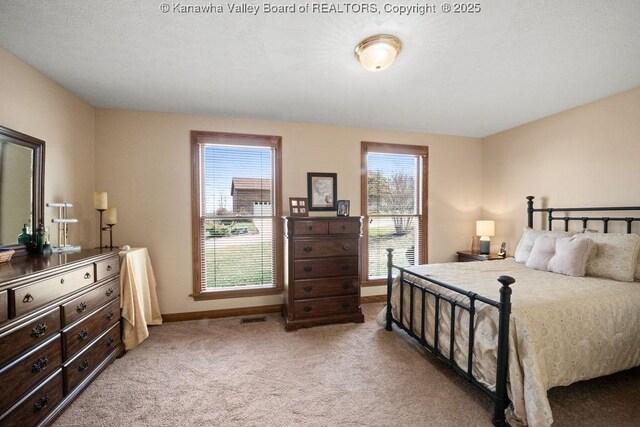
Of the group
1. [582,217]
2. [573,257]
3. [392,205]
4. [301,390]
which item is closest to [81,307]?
[301,390]

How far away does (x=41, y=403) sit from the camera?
1.56m

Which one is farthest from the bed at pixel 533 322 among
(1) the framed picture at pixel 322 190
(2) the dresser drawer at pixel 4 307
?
(2) the dresser drawer at pixel 4 307

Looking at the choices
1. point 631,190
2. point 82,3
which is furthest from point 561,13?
point 82,3

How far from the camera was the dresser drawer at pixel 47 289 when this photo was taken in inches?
55.8

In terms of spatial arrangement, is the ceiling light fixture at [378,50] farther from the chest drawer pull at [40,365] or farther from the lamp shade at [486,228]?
the lamp shade at [486,228]

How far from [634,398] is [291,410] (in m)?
2.32

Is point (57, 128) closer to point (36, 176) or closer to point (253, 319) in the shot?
point (36, 176)

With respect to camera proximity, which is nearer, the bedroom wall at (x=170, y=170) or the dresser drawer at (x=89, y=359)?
the dresser drawer at (x=89, y=359)

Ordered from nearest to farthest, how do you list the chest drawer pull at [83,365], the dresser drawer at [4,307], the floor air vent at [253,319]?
the dresser drawer at [4,307] < the chest drawer pull at [83,365] < the floor air vent at [253,319]

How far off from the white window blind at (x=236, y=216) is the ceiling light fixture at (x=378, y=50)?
6.10 ft

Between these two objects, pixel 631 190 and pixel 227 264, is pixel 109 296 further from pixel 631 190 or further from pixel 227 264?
pixel 631 190

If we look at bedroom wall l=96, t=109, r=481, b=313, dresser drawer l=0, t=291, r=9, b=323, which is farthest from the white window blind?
dresser drawer l=0, t=291, r=9, b=323

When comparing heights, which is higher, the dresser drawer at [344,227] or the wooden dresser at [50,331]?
the dresser drawer at [344,227]

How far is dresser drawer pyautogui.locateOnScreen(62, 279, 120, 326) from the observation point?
179 centimetres
